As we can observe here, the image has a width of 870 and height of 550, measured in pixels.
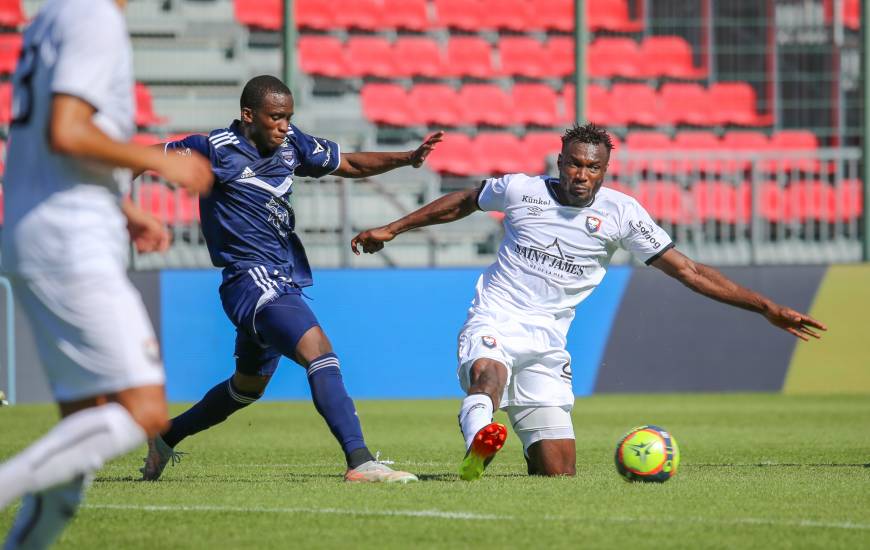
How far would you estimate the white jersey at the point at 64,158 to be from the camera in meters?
4.11

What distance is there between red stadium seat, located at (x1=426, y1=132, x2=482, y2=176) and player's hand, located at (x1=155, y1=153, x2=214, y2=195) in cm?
1417

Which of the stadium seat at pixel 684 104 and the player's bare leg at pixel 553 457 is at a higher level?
the stadium seat at pixel 684 104

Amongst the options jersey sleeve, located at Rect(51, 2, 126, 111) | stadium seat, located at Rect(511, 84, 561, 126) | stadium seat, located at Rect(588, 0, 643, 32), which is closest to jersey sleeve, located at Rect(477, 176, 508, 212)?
jersey sleeve, located at Rect(51, 2, 126, 111)

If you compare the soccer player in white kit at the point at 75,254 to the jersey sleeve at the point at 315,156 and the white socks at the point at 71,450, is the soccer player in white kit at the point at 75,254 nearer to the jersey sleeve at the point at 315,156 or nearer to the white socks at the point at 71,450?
the white socks at the point at 71,450

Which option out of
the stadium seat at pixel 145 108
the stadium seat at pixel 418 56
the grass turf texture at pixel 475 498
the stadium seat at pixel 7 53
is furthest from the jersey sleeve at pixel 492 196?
the stadium seat at pixel 418 56

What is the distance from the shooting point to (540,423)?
7629mm

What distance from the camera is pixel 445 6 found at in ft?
66.5

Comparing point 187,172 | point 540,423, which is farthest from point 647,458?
point 187,172

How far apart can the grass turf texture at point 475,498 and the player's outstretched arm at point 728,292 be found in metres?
0.78

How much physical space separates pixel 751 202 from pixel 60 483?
11.4m

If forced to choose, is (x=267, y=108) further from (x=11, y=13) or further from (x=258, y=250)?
(x=11, y=13)

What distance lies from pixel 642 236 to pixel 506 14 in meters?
13.3

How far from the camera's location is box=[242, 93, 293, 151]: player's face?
7.36 m

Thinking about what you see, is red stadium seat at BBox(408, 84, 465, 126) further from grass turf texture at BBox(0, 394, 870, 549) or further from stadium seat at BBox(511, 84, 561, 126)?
grass turf texture at BBox(0, 394, 870, 549)
